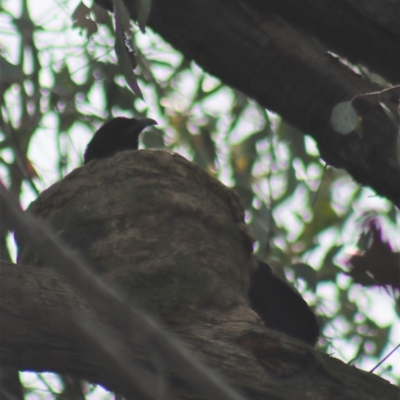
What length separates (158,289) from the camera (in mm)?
3676

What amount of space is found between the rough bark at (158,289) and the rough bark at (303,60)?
886 millimetres

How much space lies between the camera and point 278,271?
5.79 meters

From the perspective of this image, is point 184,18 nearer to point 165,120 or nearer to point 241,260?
point 241,260

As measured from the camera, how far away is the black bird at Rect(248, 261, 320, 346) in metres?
4.39

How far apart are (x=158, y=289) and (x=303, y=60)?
4.14 feet

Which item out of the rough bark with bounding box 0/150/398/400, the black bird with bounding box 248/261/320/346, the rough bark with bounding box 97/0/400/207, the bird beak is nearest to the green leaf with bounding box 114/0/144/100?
the rough bark with bounding box 97/0/400/207

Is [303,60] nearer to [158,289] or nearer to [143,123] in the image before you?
[158,289]

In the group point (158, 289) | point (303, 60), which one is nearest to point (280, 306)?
point (158, 289)

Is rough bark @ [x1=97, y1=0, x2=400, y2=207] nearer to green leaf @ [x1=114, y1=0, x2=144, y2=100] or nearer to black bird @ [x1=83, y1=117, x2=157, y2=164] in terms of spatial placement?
green leaf @ [x1=114, y1=0, x2=144, y2=100]

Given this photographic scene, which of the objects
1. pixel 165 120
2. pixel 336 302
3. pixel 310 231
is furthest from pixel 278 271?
pixel 165 120

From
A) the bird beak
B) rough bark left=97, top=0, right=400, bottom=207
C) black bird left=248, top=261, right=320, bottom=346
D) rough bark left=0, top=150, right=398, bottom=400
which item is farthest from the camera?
the bird beak

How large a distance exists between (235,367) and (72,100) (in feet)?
12.8

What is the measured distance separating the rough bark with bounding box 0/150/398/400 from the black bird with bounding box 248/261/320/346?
17 cm

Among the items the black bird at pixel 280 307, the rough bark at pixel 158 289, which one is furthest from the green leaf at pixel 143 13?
the black bird at pixel 280 307
